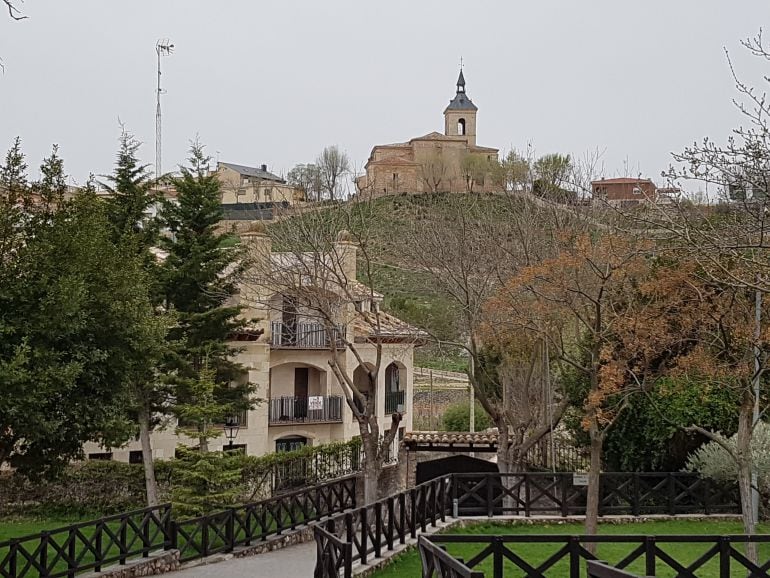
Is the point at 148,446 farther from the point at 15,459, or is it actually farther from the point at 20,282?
the point at 20,282

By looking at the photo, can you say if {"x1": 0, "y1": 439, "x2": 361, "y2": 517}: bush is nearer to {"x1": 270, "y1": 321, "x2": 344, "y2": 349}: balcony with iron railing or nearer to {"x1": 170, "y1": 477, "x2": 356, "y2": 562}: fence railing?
{"x1": 170, "y1": 477, "x2": 356, "y2": 562}: fence railing

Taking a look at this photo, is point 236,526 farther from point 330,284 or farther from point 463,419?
point 463,419

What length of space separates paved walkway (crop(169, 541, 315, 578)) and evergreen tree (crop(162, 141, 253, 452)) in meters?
5.65

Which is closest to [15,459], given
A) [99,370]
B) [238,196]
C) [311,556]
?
[99,370]

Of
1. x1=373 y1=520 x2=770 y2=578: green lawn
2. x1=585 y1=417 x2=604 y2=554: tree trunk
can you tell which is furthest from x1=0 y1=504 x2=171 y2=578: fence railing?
x1=585 y1=417 x2=604 y2=554: tree trunk

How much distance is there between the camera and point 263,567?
16.1m

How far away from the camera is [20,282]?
1377 cm

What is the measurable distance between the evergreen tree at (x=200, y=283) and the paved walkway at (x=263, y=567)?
5.65m

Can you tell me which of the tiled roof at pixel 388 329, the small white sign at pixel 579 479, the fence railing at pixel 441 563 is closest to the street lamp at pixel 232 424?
the tiled roof at pixel 388 329

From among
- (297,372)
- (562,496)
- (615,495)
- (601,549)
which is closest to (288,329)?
(297,372)

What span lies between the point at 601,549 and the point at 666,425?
5.95 m

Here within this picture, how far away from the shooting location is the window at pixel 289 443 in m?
30.1

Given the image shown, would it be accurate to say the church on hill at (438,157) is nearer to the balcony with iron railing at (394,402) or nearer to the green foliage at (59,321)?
the balcony with iron railing at (394,402)

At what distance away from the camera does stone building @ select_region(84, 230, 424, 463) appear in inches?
1017
